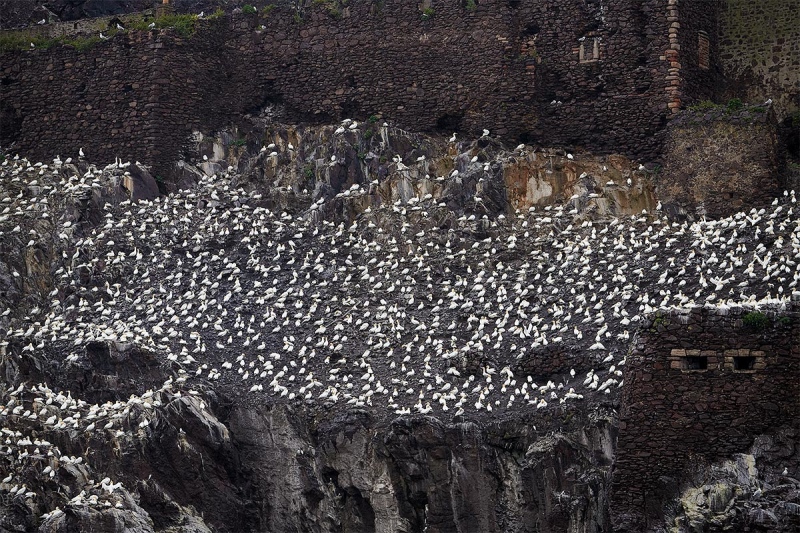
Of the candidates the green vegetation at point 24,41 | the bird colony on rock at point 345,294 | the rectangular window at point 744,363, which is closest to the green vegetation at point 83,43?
the green vegetation at point 24,41

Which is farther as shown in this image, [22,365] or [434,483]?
[22,365]

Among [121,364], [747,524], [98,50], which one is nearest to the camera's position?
[747,524]

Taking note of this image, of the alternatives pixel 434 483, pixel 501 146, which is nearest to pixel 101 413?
pixel 434 483

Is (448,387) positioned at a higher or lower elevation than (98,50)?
lower

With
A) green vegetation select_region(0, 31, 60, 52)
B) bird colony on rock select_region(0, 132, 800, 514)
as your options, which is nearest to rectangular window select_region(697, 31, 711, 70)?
bird colony on rock select_region(0, 132, 800, 514)

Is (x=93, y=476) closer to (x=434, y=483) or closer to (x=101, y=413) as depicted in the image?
(x=101, y=413)

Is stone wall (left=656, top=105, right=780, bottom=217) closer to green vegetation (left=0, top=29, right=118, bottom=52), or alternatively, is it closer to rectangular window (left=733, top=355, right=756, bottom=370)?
rectangular window (left=733, top=355, right=756, bottom=370)
